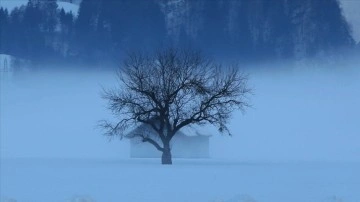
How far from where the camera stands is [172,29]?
132 feet

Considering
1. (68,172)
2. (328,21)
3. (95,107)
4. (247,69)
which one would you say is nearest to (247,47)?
(247,69)

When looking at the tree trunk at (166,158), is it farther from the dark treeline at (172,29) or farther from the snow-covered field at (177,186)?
the dark treeline at (172,29)

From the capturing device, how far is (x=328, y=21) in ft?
127

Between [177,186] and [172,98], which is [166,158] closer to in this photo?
[172,98]

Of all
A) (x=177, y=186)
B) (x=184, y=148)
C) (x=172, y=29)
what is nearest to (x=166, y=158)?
(x=184, y=148)

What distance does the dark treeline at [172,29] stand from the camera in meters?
39.4

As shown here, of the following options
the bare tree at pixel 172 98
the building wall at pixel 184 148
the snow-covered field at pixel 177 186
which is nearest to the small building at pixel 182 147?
the building wall at pixel 184 148

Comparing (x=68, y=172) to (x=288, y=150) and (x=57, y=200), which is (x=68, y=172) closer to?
(x=57, y=200)

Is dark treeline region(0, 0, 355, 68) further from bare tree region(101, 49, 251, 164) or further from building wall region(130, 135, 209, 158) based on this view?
bare tree region(101, 49, 251, 164)

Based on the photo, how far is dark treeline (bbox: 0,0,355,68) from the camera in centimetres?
3944

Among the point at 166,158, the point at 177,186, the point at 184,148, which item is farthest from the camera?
the point at 184,148

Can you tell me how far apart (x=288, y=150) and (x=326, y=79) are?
4.43 meters

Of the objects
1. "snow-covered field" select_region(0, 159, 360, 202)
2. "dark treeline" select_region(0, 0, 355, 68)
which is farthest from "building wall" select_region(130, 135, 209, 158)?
"snow-covered field" select_region(0, 159, 360, 202)

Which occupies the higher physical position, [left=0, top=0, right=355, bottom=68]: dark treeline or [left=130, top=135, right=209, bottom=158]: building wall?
[left=0, top=0, right=355, bottom=68]: dark treeline
